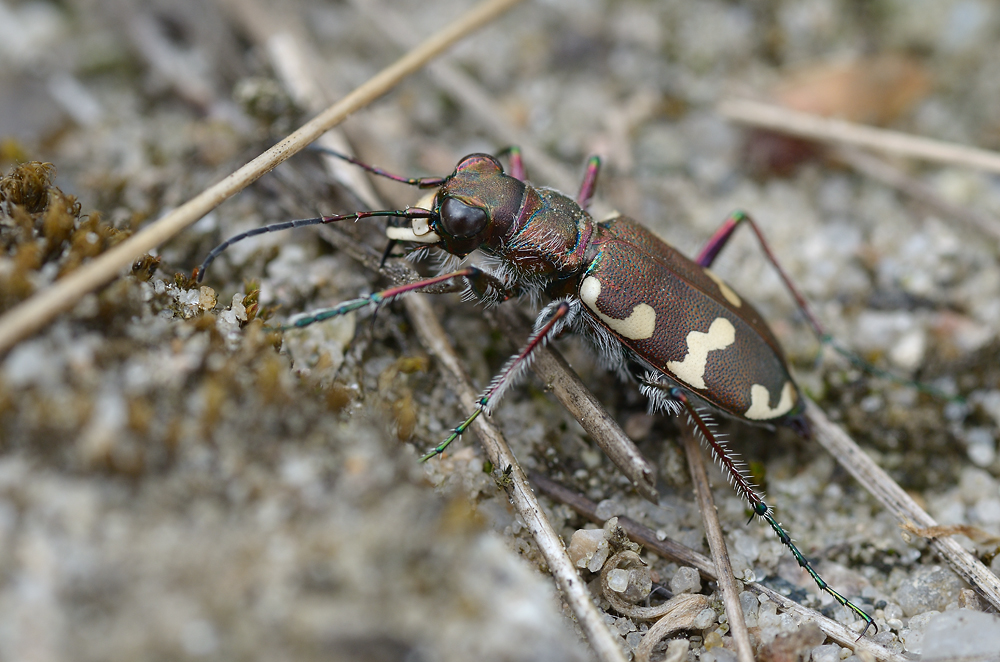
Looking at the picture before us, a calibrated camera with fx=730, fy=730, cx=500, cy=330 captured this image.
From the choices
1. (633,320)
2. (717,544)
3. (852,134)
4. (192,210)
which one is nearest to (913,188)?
(852,134)

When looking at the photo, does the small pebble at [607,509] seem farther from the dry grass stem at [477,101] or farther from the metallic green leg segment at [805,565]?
the dry grass stem at [477,101]

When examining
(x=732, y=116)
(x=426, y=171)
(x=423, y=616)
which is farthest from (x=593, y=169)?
(x=423, y=616)

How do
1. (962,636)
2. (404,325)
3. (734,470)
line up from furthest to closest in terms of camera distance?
(404,325) → (734,470) → (962,636)

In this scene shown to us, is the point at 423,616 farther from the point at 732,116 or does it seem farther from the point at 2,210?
the point at 732,116

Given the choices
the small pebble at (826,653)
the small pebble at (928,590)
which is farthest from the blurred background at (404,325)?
the small pebble at (826,653)

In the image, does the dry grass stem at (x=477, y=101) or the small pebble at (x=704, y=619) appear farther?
the dry grass stem at (x=477, y=101)

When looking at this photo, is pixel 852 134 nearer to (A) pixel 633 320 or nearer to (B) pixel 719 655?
(A) pixel 633 320
